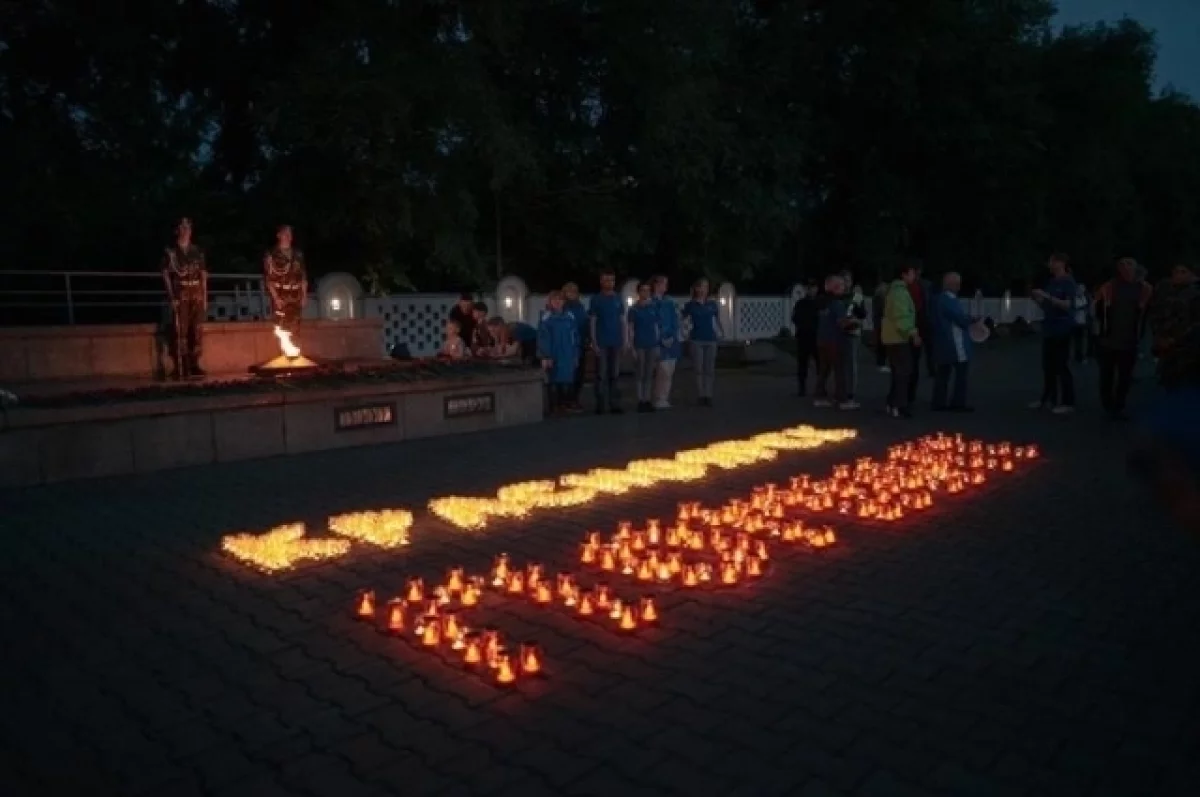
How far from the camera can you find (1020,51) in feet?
99.0

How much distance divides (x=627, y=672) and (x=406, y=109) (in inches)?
521

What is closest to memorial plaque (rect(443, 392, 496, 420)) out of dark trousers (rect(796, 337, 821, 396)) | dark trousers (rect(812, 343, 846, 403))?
dark trousers (rect(812, 343, 846, 403))

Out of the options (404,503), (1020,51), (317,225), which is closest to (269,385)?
(404,503)

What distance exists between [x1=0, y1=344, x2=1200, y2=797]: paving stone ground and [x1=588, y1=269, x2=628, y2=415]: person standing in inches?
254

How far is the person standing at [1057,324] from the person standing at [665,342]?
5098mm

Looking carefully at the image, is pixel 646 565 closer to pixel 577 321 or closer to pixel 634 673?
pixel 634 673

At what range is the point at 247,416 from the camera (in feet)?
32.7

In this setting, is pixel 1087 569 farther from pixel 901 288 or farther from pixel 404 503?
pixel 901 288

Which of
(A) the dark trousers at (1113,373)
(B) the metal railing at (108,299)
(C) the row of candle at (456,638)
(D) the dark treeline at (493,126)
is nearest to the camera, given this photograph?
(C) the row of candle at (456,638)

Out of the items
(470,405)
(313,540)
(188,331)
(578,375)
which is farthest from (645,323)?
(313,540)

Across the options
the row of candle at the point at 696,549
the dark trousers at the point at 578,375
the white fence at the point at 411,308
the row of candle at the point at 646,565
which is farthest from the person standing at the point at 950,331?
the row of candle at the point at 696,549

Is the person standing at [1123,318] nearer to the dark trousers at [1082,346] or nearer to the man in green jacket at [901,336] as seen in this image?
the man in green jacket at [901,336]

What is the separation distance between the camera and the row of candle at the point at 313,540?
6.04m

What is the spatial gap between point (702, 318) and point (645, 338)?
38.4 inches
